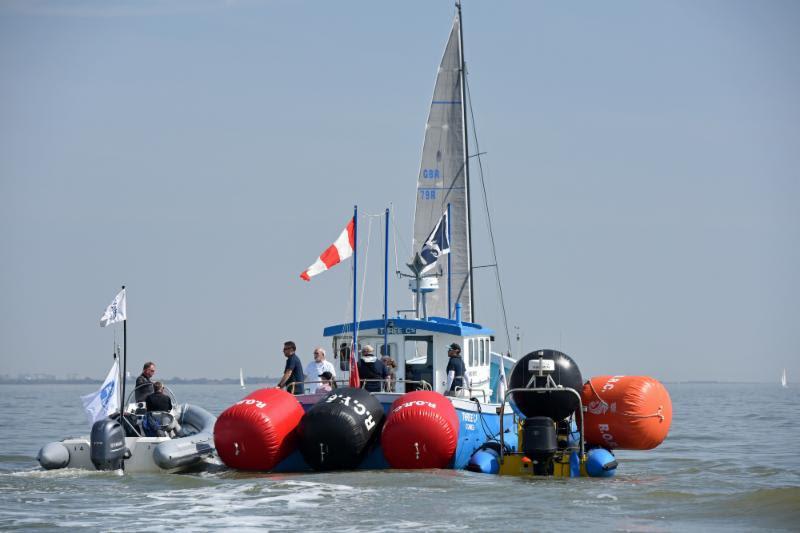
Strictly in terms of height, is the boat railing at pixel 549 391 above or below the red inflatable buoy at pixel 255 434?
above

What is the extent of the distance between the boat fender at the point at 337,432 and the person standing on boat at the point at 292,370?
1941 mm

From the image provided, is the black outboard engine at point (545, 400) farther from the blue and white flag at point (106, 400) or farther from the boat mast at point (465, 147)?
the boat mast at point (465, 147)

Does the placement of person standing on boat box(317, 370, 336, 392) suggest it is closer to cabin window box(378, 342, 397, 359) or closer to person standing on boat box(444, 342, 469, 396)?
cabin window box(378, 342, 397, 359)

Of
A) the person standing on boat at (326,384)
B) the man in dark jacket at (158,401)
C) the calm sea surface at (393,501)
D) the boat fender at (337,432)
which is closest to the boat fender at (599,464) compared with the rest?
the calm sea surface at (393,501)

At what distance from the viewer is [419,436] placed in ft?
→ 60.2

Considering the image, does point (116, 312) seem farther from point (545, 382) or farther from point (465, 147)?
point (465, 147)

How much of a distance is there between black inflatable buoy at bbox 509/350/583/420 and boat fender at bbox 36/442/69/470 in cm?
765

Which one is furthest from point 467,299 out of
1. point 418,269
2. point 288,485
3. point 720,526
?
point 720,526

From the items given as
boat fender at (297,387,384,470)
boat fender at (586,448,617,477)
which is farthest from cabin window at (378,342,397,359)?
boat fender at (586,448,617,477)

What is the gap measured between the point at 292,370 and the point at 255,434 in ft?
8.29

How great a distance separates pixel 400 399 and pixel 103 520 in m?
5.86

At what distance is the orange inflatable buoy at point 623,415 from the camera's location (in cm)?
1942

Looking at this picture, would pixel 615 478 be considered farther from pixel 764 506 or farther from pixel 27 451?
pixel 27 451

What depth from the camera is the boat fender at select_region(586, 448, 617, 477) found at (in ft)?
61.9
